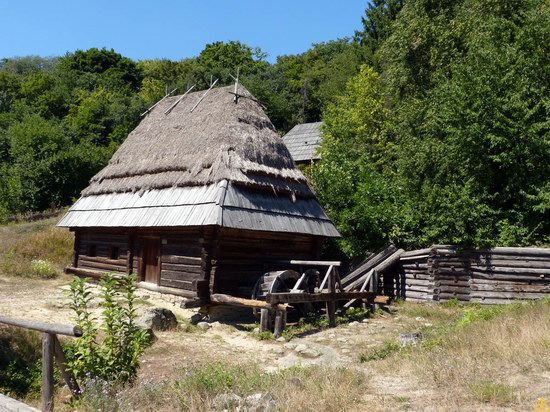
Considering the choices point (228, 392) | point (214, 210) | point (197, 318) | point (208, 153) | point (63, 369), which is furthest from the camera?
point (208, 153)

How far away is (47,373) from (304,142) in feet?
96.2

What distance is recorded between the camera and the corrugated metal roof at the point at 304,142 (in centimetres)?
3344

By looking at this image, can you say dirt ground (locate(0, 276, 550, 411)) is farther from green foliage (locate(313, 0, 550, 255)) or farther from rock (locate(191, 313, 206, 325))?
green foliage (locate(313, 0, 550, 255))

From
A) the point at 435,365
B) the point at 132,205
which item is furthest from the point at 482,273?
the point at 132,205

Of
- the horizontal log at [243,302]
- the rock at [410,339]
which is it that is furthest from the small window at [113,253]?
the rock at [410,339]

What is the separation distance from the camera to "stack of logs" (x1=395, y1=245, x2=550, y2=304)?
13.6 m

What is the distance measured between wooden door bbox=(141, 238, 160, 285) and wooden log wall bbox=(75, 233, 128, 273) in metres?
0.93

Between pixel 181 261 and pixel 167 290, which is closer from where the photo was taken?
pixel 181 261

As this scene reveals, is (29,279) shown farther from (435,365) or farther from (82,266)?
(435,365)

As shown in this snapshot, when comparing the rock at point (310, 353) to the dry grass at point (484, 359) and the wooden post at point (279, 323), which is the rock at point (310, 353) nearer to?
the wooden post at point (279, 323)

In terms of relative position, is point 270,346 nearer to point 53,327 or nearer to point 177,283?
point 177,283

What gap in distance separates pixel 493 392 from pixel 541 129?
38.5 ft

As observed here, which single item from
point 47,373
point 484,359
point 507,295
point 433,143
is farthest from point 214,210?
point 433,143

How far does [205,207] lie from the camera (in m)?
13.5
